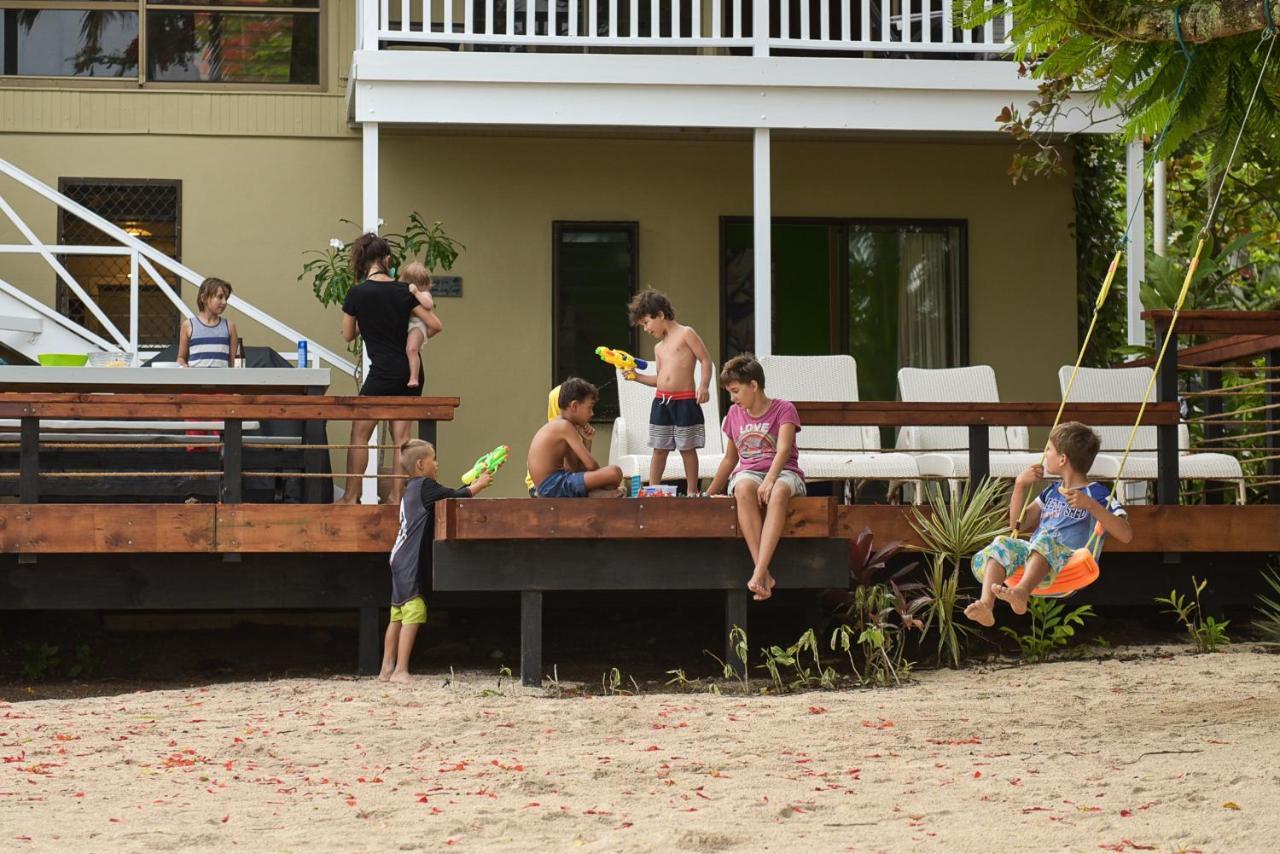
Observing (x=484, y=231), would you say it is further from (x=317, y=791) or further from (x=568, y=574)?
(x=317, y=791)

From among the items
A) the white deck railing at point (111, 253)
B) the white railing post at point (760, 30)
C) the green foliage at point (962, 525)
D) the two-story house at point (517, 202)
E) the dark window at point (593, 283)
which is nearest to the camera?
the green foliage at point (962, 525)

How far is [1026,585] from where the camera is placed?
637 centimetres

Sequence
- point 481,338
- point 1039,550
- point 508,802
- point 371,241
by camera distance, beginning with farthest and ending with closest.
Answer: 1. point 481,338
2. point 371,241
3. point 1039,550
4. point 508,802

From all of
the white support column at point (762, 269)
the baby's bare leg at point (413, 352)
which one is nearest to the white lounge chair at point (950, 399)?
the white support column at point (762, 269)

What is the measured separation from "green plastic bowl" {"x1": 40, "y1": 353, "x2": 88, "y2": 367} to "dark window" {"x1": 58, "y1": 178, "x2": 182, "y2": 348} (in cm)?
248

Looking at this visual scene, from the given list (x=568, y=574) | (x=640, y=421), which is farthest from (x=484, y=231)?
(x=568, y=574)

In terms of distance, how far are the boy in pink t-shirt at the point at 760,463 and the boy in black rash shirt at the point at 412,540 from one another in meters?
1.42

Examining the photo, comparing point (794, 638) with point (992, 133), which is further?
point (992, 133)

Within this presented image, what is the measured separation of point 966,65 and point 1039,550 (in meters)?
5.48

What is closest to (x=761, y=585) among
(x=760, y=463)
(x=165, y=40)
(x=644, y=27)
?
(x=760, y=463)

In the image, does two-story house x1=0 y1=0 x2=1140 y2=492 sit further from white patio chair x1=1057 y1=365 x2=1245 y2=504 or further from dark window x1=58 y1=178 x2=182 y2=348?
white patio chair x1=1057 y1=365 x2=1245 y2=504

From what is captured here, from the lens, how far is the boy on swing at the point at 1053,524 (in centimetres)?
626

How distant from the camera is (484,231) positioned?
12180mm

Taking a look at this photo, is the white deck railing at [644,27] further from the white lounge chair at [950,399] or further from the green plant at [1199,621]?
the green plant at [1199,621]
